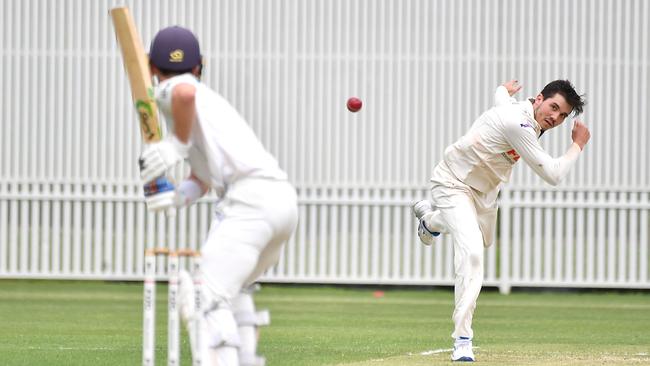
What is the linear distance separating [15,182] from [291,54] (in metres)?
3.24

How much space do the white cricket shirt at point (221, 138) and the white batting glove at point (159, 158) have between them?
110mm

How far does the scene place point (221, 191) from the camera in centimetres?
608

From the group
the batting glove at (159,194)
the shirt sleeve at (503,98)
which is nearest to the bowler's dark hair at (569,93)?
the shirt sleeve at (503,98)

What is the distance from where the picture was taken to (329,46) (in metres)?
15.9

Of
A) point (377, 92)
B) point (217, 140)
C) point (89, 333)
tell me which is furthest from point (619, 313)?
point (217, 140)

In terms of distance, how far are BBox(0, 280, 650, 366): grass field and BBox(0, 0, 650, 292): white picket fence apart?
565mm

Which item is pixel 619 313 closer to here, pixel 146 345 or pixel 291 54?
pixel 291 54

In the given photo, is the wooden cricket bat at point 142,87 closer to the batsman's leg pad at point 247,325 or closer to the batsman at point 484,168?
the batsman's leg pad at point 247,325

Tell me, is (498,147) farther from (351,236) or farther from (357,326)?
(351,236)

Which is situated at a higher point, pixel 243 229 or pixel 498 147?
pixel 498 147

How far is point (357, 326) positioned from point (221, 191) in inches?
205

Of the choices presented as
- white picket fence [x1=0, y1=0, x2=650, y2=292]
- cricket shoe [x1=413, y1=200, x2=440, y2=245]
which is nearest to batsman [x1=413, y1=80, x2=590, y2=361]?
cricket shoe [x1=413, y1=200, x2=440, y2=245]

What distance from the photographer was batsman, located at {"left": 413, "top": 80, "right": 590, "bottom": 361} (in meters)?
8.35

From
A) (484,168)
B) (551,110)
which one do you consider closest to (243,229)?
(551,110)
